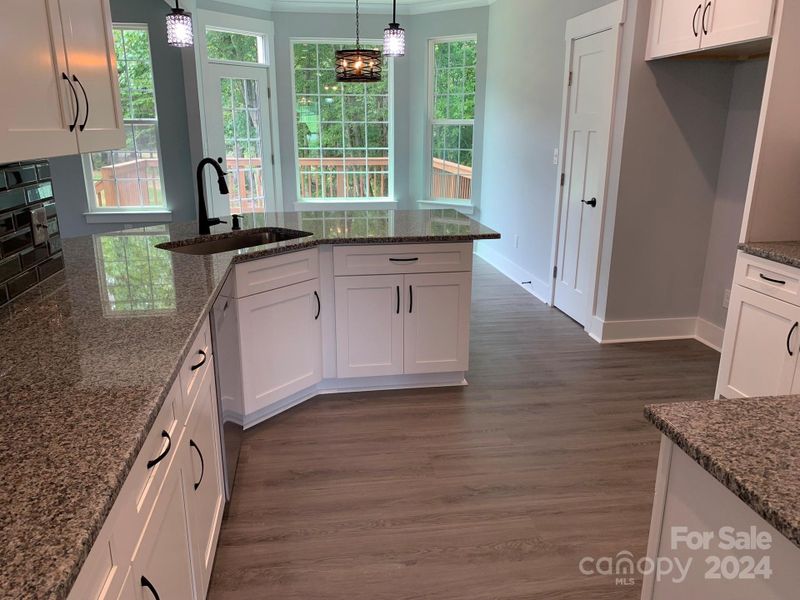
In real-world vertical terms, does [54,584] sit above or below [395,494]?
above

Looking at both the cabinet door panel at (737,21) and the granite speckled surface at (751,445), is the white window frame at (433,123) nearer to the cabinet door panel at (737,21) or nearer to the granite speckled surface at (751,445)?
the cabinet door panel at (737,21)

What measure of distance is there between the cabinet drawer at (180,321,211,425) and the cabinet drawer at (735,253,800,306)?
2.39 metres

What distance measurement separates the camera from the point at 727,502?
1030mm

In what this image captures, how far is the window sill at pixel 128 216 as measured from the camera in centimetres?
578

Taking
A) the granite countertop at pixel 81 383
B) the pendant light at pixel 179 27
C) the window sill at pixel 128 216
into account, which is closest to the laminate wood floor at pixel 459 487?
the granite countertop at pixel 81 383

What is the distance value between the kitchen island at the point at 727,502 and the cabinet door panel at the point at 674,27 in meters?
2.64

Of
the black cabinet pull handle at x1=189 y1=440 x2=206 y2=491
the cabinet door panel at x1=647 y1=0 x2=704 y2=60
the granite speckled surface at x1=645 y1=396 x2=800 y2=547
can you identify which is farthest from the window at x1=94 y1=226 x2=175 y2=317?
the cabinet door panel at x1=647 y1=0 x2=704 y2=60

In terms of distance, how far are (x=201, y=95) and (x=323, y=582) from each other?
5.01m

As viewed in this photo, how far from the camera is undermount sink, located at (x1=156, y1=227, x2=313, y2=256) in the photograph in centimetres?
281

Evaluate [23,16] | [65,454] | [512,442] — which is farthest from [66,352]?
[512,442]

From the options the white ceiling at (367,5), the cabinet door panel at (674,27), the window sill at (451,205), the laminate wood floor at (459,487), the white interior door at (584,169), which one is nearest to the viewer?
the laminate wood floor at (459,487)

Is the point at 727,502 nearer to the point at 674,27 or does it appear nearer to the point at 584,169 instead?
the point at 674,27

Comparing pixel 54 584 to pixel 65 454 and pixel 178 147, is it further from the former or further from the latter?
pixel 178 147

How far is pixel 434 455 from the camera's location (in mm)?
2650
